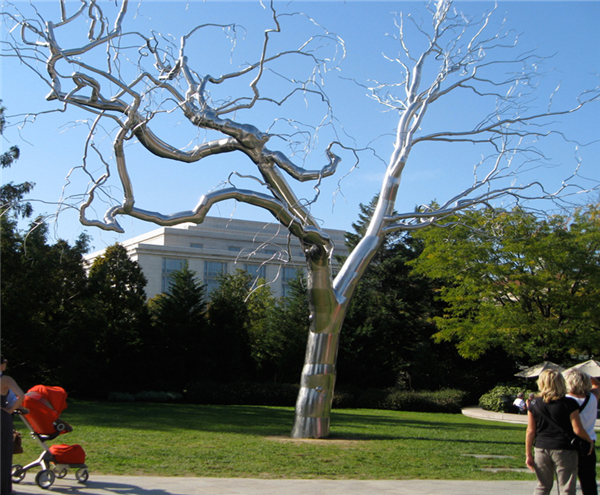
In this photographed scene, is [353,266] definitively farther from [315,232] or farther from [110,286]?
[110,286]

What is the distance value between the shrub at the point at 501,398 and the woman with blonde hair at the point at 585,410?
23.2m

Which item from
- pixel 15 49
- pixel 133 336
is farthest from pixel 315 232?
pixel 133 336

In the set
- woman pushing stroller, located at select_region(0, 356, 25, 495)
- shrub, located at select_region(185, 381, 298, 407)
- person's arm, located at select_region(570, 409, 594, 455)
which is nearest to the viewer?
person's arm, located at select_region(570, 409, 594, 455)

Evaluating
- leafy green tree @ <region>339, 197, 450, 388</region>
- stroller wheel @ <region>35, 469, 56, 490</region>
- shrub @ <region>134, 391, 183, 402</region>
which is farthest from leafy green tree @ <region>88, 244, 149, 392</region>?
stroller wheel @ <region>35, 469, 56, 490</region>

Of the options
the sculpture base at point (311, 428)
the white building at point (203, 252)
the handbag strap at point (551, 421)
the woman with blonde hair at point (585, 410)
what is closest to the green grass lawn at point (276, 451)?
the sculpture base at point (311, 428)

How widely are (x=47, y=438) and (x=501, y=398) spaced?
971 inches

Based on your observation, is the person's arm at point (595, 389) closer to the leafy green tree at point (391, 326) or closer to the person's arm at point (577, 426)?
the person's arm at point (577, 426)

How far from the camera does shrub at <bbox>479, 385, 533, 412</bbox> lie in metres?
28.4

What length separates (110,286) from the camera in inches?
1391

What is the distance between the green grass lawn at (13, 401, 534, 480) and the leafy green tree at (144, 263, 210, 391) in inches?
618

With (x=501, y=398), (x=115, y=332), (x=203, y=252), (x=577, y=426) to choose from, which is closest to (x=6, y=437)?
(x=577, y=426)

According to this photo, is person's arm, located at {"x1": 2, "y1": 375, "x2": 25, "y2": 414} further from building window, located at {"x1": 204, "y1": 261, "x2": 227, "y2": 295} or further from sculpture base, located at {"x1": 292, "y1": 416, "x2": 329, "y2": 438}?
building window, located at {"x1": 204, "y1": 261, "x2": 227, "y2": 295}

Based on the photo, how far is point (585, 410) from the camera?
6195 millimetres

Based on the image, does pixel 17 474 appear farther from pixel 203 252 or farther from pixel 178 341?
pixel 203 252
